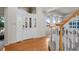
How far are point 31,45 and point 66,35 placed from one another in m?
0.68

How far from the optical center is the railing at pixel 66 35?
1.98m

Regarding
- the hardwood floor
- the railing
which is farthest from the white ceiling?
the hardwood floor

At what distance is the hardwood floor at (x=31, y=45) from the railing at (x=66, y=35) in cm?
21

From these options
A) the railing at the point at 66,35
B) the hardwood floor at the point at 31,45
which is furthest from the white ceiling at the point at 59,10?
the hardwood floor at the point at 31,45

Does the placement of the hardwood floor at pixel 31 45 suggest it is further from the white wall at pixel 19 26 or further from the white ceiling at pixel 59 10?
the white ceiling at pixel 59 10

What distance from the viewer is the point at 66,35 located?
2.07 meters

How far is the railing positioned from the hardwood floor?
209 mm

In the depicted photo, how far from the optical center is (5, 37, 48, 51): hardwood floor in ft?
6.46

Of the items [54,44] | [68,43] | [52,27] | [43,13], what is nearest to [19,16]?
[43,13]

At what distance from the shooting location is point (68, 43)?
2127 millimetres
